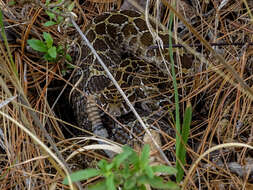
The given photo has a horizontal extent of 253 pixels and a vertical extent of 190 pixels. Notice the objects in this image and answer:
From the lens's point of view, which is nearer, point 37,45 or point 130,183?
point 130,183

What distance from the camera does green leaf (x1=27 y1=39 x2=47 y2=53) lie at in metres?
3.24

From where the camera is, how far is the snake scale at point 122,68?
3576mm

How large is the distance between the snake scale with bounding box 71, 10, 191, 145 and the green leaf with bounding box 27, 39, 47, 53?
45 cm

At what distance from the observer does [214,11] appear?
3836 millimetres

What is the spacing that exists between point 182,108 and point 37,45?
60.3 inches

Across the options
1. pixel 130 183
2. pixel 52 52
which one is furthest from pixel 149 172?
pixel 52 52

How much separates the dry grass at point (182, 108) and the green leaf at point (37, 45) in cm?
20

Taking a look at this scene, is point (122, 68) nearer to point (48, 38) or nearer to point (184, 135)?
point (48, 38)

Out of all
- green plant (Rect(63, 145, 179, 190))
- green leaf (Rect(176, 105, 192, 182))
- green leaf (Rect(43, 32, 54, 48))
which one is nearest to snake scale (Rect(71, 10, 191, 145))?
green leaf (Rect(43, 32, 54, 48))

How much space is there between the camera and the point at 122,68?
3.91m

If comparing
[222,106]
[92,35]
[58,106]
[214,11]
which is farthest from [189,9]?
[58,106]

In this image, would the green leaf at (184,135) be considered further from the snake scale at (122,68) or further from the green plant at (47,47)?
the green plant at (47,47)

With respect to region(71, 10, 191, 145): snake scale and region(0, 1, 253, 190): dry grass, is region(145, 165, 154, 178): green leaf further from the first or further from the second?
region(71, 10, 191, 145): snake scale

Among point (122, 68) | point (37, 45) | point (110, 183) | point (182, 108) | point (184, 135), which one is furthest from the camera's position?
point (122, 68)
